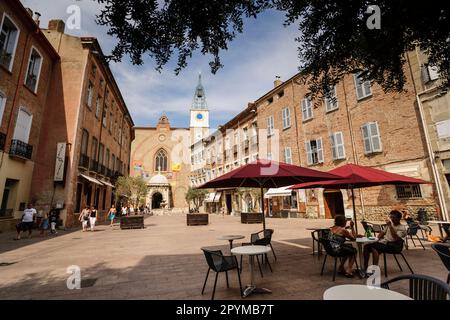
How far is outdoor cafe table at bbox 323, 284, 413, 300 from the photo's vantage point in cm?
195

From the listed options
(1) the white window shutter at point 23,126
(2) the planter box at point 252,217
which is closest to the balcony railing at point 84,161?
(1) the white window shutter at point 23,126

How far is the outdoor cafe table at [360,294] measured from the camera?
1.95m

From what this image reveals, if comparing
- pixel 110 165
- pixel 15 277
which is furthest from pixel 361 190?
pixel 110 165

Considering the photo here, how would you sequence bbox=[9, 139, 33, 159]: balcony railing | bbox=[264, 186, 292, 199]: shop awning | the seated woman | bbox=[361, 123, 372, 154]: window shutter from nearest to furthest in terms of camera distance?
the seated woman < bbox=[9, 139, 33, 159]: balcony railing < bbox=[361, 123, 372, 154]: window shutter < bbox=[264, 186, 292, 199]: shop awning

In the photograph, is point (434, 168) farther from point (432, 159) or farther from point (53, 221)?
point (53, 221)

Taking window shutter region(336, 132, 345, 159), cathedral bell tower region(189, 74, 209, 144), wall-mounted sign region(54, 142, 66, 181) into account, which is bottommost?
wall-mounted sign region(54, 142, 66, 181)

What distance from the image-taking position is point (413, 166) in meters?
13.4

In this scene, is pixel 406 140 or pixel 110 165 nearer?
pixel 406 140

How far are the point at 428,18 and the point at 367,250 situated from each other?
4347 mm

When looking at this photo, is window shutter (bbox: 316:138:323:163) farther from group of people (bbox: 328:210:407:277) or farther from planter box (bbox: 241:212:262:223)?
group of people (bbox: 328:210:407:277)

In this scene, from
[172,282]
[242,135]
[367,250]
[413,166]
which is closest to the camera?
[172,282]

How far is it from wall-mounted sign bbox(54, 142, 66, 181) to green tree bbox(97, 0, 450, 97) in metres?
14.9

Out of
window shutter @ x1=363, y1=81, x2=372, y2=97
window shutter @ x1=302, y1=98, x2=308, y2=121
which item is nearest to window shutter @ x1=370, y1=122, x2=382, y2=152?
window shutter @ x1=363, y1=81, x2=372, y2=97
